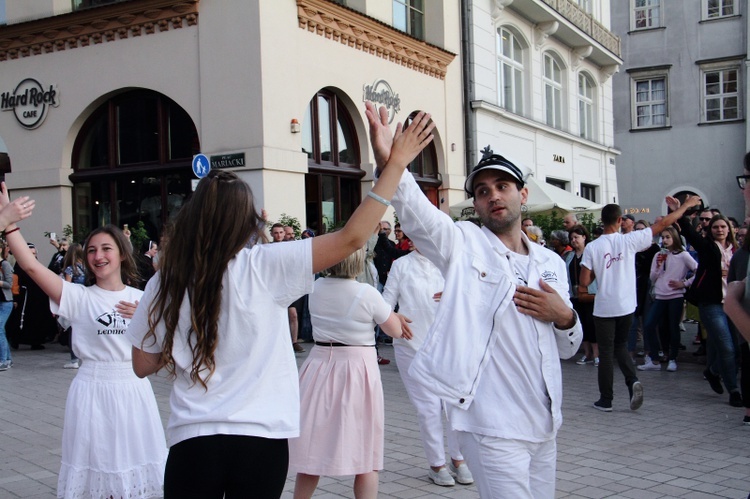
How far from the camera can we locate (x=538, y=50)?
24.9 m

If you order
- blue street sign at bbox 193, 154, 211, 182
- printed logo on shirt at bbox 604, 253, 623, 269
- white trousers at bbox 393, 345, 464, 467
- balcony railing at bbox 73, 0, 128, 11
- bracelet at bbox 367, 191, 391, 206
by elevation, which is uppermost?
balcony railing at bbox 73, 0, 128, 11

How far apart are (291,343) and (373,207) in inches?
28.0

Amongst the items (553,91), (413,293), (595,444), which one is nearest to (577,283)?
(595,444)

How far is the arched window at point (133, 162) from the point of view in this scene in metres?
16.1

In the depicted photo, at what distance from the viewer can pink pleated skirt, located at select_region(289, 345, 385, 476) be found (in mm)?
4797

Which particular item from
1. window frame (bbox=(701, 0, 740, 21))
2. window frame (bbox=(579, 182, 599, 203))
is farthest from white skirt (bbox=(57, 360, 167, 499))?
window frame (bbox=(701, 0, 740, 21))

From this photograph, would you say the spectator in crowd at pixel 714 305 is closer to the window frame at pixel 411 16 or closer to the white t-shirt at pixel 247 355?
the white t-shirt at pixel 247 355

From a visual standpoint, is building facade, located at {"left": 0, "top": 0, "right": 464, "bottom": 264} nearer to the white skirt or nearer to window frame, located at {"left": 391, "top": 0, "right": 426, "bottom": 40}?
window frame, located at {"left": 391, "top": 0, "right": 426, "bottom": 40}

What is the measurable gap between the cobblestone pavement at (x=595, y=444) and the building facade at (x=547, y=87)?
1142 centimetres

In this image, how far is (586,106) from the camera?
98.6ft

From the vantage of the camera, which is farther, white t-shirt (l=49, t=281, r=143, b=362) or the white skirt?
white t-shirt (l=49, t=281, r=143, b=362)

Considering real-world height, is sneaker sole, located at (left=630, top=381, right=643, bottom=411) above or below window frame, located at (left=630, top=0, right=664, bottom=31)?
below

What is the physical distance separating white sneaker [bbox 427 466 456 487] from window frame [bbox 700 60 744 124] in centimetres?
3023

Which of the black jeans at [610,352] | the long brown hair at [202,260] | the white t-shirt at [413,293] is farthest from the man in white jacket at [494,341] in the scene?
the black jeans at [610,352]
